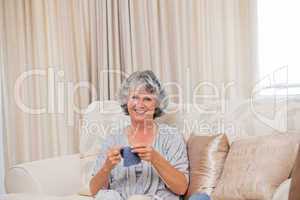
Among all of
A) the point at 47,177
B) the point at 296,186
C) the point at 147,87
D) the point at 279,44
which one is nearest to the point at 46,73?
the point at 47,177

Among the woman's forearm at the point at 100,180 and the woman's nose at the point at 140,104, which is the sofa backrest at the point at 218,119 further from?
the woman's forearm at the point at 100,180

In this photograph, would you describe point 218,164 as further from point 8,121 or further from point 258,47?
point 8,121

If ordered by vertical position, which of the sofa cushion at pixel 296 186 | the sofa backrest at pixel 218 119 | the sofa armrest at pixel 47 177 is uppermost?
the sofa backrest at pixel 218 119

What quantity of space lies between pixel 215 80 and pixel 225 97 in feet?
0.41

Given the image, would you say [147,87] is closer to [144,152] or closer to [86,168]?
[144,152]

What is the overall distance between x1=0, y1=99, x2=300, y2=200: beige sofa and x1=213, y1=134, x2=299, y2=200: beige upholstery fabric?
0.57 feet

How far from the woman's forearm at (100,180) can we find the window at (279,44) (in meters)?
1.11

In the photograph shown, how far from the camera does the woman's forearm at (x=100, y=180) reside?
A: 198 centimetres

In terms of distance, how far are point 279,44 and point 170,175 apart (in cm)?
115

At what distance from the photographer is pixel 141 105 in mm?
2121

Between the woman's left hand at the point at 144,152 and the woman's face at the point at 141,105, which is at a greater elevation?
the woman's face at the point at 141,105

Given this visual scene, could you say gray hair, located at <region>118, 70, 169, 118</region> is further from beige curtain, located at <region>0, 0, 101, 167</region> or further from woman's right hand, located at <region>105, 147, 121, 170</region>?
beige curtain, located at <region>0, 0, 101, 167</region>

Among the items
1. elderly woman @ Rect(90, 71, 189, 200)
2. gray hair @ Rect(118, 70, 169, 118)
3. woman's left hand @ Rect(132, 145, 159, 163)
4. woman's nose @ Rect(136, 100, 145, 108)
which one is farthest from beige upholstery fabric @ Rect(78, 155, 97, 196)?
woman's left hand @ Rect(132, 145, 159, 163)

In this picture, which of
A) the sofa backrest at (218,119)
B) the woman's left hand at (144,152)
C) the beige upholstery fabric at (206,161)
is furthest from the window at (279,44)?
the woman's left hand at (144,152)
